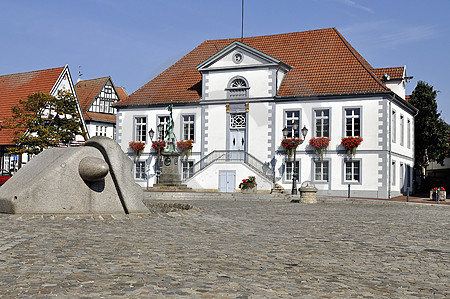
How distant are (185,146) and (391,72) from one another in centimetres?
1441

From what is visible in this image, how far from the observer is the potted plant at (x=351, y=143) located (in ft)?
109

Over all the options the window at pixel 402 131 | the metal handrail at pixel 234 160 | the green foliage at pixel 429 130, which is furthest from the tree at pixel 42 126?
the green foliage at pixel 429 130

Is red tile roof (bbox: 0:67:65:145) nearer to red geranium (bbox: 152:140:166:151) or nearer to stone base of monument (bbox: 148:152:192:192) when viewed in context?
red geranium (bbox: 152:140:166:151)

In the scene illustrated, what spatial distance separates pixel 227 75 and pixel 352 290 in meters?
32.1

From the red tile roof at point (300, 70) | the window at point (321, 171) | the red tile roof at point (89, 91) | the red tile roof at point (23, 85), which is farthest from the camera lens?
the red tile roof at point (89, 91)

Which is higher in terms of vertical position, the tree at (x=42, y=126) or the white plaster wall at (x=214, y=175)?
the tree at (x=42, y=126)

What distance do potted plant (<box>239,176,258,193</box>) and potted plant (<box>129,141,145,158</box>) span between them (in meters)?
8.70

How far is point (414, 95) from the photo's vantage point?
150 ft

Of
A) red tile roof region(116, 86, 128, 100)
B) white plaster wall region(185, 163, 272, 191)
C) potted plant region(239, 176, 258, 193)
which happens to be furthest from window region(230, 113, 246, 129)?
red tile roof region(116, 86, 128, 100)

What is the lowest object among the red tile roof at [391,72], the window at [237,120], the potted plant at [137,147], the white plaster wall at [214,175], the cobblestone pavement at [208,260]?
the cobblestone pavement at [208,260]

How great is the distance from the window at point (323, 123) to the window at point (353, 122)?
115 centimetres

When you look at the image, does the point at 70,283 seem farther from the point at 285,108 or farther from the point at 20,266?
the point at 285,108

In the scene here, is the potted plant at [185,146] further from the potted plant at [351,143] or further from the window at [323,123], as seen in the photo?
the potted plant at [351,143]

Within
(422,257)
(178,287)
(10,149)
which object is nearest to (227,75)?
(10,149)
